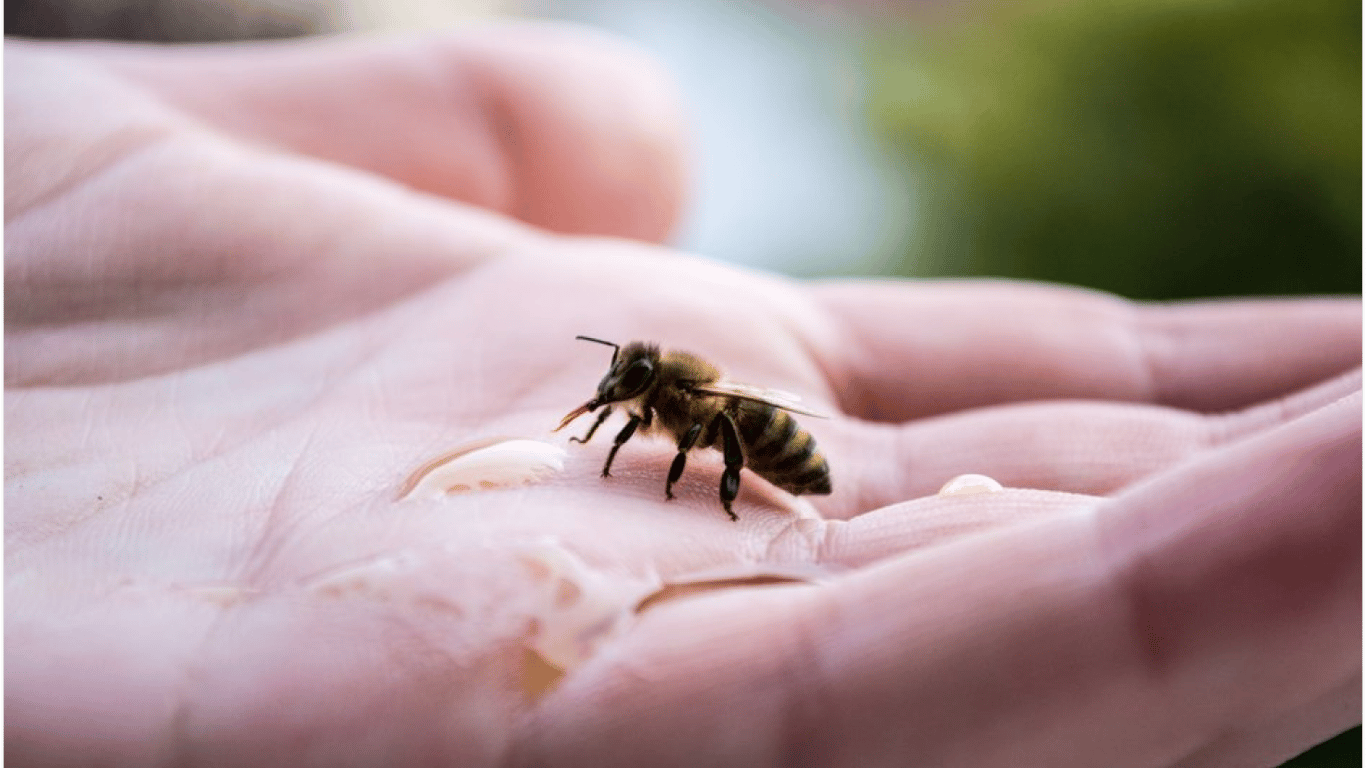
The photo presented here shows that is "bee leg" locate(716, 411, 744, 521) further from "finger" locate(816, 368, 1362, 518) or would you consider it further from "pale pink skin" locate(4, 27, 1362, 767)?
"finger" locate(816, 368, 1362, 518)

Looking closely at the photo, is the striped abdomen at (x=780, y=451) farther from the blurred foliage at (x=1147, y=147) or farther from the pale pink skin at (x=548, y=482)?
the blurred foliage at (x=1147, y=147)

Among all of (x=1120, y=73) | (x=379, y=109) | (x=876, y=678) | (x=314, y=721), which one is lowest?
(x=314, y=721)

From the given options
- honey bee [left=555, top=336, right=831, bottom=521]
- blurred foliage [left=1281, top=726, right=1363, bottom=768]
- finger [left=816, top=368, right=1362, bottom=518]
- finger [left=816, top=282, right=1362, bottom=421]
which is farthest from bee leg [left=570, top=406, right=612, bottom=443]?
blurred foliage [left=1281, top=726, right=1363, bottom=768]

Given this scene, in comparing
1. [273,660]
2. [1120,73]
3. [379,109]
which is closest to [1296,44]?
[1120,73]

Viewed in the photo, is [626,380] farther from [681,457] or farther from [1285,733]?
[1285,733]

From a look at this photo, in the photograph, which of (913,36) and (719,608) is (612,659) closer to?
(719,608)

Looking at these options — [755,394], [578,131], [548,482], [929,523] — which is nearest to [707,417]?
[755,394]

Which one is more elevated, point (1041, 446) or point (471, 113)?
point (471, 113)
